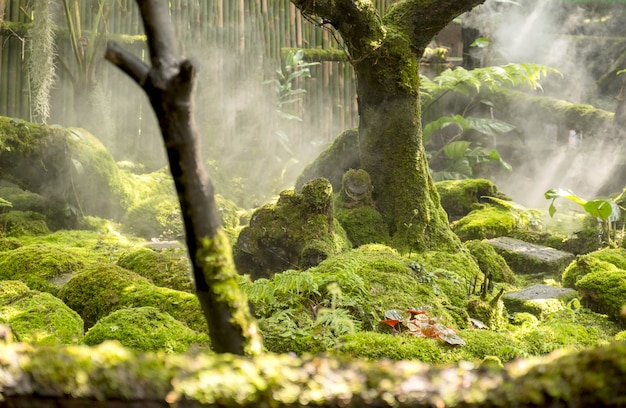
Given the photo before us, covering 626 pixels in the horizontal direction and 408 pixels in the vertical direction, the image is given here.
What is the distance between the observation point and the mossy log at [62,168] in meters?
Result: 6.20

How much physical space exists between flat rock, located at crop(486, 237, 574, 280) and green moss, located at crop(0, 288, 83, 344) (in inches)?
166

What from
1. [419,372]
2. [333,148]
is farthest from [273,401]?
[333,148]

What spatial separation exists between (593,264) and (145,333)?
3686 mm

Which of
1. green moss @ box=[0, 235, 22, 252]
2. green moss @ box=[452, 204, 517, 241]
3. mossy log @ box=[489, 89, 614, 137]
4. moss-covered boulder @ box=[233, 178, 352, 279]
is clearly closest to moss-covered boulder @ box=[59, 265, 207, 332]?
moss-covered boulder @ box=[233, 178, 352, 279]

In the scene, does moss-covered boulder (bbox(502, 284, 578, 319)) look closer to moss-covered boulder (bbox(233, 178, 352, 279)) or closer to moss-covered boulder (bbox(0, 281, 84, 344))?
moss-covered boulder (bbox(233, 178, 352, 279))

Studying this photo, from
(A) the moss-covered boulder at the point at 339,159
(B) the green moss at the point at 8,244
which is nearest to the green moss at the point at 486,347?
(A) the moss-covered boulder at the point at 339,159

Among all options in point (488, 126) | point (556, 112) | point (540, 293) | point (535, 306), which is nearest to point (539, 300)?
point (535, 306)

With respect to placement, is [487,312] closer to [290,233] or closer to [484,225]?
[290,233]

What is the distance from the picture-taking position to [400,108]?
5477mm

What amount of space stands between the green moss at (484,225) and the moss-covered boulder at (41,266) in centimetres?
381

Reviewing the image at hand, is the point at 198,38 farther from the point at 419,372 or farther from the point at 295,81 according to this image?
the point at 419,372

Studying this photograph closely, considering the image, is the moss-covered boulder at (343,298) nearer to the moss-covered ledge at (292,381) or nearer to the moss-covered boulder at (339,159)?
the moss-covered ledge at (292,381)

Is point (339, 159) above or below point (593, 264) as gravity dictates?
above

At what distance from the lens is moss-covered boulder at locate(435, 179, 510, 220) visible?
736cm
